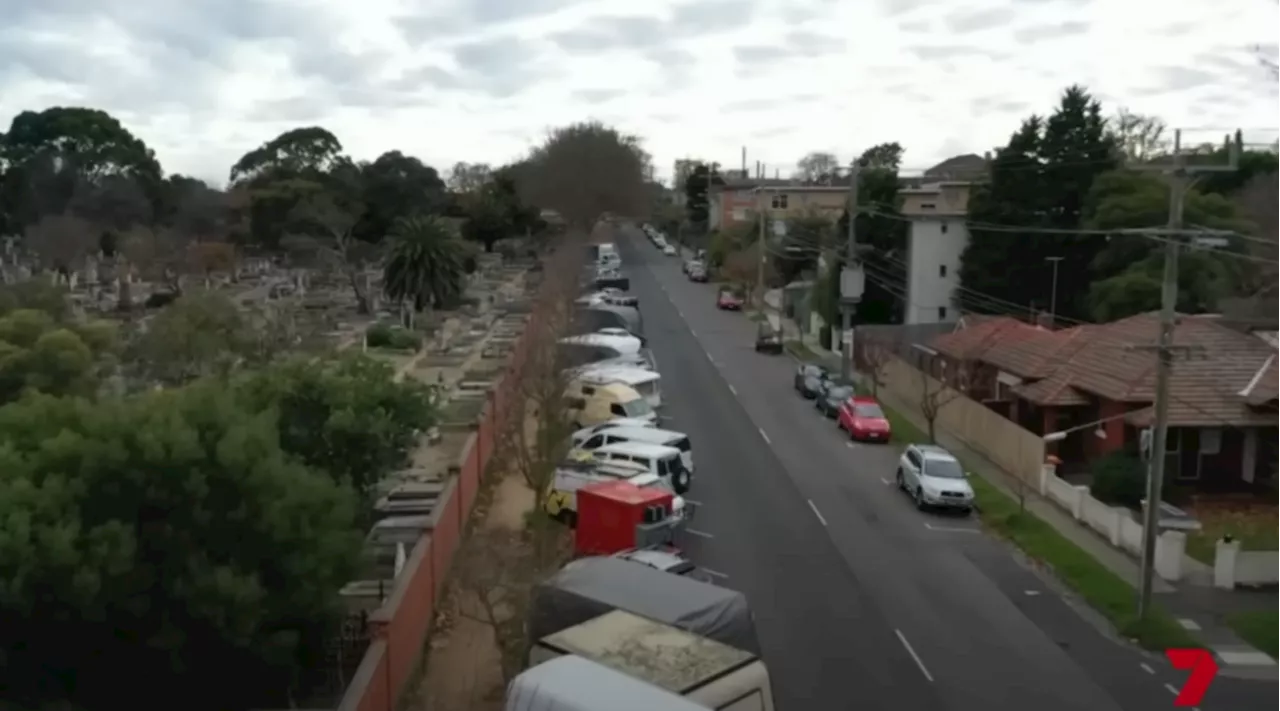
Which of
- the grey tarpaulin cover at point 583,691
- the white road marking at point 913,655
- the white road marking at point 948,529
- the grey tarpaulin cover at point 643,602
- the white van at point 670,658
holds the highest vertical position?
the grey tarpaulin cover at point 583,691

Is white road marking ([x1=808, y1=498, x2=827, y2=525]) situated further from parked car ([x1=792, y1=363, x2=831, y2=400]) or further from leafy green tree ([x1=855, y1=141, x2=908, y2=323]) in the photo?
leafy green tree ([x1=855, y1=141, x2=908, y2=323])

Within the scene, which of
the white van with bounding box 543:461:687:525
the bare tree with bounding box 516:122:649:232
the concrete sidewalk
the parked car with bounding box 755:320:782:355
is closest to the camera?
the concrete sidewalk

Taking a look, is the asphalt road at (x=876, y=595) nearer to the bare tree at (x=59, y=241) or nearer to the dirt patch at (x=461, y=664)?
the dirt patch at (x=461, y=664)

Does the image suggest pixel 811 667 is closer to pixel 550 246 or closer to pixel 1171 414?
pixel 1171 414

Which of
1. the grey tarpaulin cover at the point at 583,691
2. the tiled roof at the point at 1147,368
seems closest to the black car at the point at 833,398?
the tiled roof at the point at 1147,368

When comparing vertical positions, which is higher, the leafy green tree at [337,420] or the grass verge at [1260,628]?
the leafy green tree at [337,420]

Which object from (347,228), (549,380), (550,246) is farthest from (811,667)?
(550,246)

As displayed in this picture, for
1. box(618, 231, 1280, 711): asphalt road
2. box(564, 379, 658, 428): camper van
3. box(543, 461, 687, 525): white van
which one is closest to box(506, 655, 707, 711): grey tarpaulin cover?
box(618, 231, 1280, 711): asphalt road
